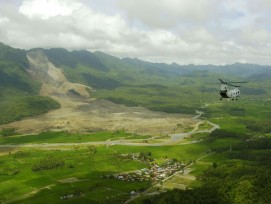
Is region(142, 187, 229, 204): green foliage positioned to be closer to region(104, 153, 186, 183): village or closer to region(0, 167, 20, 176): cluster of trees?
region(104, 153, 186, 183): village

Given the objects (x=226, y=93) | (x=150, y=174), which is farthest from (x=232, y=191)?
(x=150, y=174)

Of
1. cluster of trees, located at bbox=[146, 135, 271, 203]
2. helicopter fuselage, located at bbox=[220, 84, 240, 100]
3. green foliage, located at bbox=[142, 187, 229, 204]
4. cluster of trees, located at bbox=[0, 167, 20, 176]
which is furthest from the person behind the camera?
cluster of trees, located at bbox=[0, 167, 20, 176]

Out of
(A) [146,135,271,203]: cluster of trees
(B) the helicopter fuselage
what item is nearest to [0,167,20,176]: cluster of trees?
(A) [146,135,271,203]: cluster of trees

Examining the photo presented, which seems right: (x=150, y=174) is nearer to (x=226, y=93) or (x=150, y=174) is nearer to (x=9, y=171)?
(x=9, y=171)

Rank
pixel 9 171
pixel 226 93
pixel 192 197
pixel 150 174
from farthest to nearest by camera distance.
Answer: pixel 9 171
pixel 150 174
pixel 192 197
pixel 226 93

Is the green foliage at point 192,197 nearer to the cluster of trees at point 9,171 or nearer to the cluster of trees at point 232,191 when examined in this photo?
the cluster of trees at point 232,191

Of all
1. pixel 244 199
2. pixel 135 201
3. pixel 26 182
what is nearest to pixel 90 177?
pixel 26 182

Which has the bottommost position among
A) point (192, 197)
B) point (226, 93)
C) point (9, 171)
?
point (9, 171)

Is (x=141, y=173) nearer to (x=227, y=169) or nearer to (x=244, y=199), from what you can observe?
(x=227, y=169)

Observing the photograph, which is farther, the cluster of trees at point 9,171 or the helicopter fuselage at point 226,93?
the cluster of trees at point 9,171

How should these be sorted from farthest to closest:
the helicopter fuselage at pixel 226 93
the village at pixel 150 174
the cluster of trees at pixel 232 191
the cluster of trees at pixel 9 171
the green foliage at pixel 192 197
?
the cluster of trees at pixel 9 171, the village at pixel 150 174, the cluster of trees at pixel 232 191, the green foliage at pixel 192 197, the helicopter fuselage at pixel 226 93

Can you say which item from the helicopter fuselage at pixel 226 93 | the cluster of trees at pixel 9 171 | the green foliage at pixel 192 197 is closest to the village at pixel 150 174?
the green foliage at pixel 192 197
